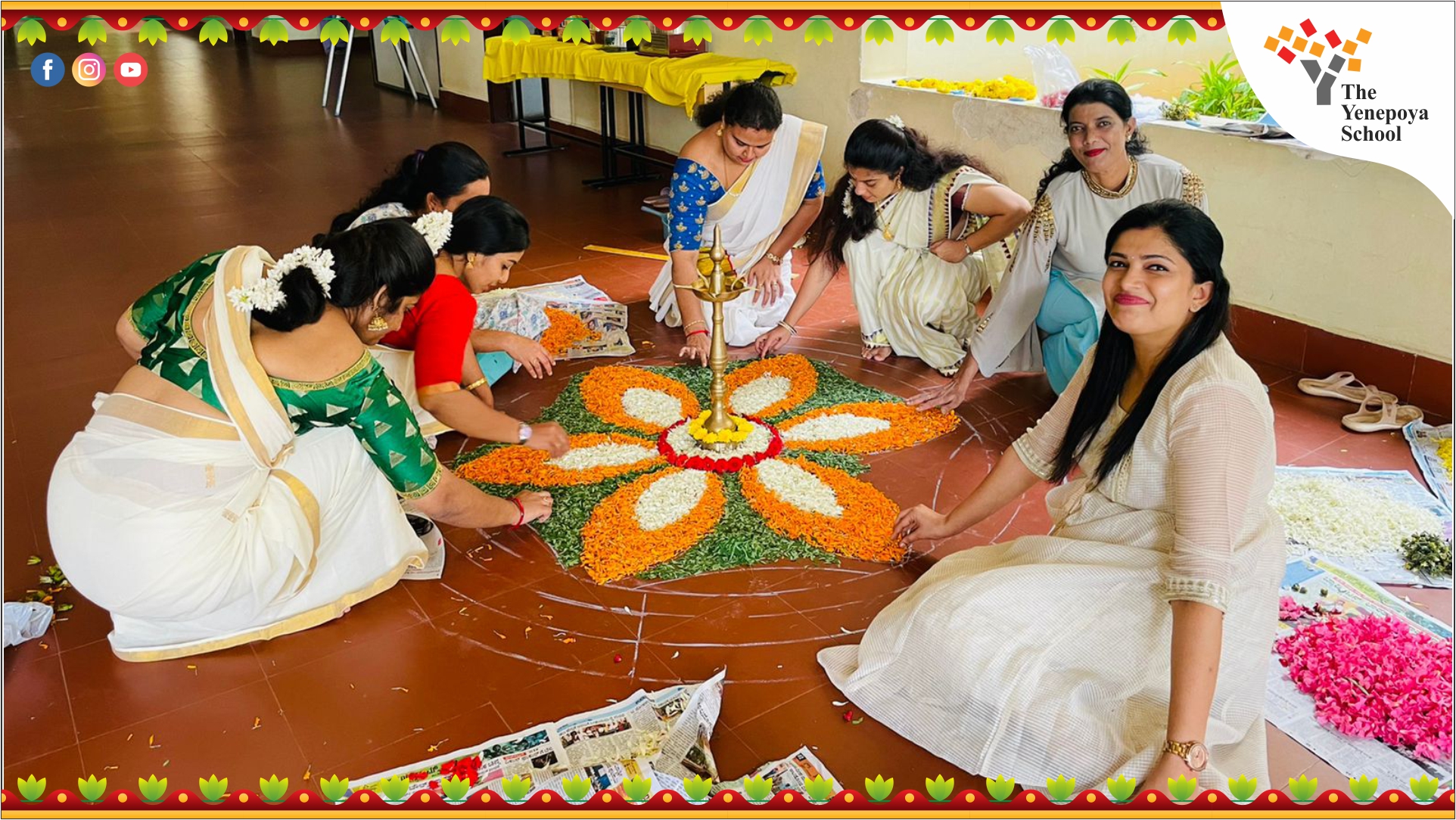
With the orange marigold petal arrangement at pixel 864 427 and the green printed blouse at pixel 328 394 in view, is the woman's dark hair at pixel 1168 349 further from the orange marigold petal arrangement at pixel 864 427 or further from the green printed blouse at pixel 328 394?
the green printed blouse at pixel 328 394

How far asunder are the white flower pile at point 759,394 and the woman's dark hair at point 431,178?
4.16 feet

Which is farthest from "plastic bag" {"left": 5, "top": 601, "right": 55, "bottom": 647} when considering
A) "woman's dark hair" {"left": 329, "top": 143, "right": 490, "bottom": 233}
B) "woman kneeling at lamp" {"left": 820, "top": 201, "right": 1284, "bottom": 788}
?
"woman kneeling at lamp" {"left": 820, "top": 201, "right": 1284, "bottom": 788}

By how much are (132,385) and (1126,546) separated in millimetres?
2310

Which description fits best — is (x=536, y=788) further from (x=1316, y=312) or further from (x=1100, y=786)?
(x=1316, y=312)

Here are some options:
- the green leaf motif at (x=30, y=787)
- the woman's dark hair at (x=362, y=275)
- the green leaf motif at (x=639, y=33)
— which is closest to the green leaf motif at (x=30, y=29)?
the woman's dark hair at (x=362, y=275)

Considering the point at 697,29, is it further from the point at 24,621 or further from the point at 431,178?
the point at 24,621

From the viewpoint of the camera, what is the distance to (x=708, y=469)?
384 cm

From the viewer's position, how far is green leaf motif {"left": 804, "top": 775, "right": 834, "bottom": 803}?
7.48ft

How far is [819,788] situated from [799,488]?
1473 millimetres

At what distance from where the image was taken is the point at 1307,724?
2.61 m

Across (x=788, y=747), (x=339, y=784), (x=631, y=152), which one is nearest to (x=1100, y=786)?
(x=788, y=747)

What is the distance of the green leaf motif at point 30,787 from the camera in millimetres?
2268

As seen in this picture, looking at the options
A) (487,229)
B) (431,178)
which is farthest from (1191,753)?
(431,178)

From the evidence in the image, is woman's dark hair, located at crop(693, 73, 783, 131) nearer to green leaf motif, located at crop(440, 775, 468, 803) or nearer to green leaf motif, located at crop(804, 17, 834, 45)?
green leaf motif, located at crop(804, 17, 834, 45)
